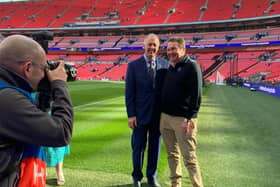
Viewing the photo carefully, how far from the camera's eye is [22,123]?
4.38 feet

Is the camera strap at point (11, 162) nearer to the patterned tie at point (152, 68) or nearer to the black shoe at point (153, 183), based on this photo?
the patterned tie at point (152, 68)

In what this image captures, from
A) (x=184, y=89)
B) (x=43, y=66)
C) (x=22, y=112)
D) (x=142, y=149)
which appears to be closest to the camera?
(x=22, y=112)

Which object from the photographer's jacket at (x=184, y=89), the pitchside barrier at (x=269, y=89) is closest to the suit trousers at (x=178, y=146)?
the photographer's jacket at (x=184, y=89)

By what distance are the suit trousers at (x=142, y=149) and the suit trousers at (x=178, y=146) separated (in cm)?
17

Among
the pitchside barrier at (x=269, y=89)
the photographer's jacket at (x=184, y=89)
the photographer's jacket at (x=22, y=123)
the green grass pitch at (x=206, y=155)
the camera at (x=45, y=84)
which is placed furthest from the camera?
the pitchside barrier at (x=269, y=89)

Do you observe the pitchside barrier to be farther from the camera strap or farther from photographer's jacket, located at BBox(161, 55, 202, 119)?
the camera strap

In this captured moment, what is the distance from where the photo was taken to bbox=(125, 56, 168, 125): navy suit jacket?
360 centimetres

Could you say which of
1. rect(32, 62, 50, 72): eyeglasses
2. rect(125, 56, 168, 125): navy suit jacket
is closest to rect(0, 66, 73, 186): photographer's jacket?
rect(32, 62, 50, 72): eyeglasses

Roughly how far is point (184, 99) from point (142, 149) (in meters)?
0.92

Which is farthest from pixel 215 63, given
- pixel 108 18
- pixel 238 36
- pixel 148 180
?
pixel 148 180

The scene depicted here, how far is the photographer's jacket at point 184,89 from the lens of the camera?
325cm

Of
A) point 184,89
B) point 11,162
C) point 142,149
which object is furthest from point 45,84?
point 142,149

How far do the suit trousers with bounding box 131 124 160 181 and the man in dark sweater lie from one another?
1.29 feet

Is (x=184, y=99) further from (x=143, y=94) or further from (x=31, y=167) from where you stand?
(x=31, y=167)
